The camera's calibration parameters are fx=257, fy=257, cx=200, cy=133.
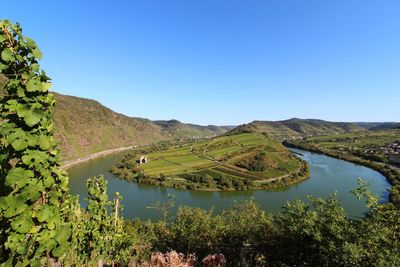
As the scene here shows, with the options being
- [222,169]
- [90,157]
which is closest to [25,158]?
[222,169]

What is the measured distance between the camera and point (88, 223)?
37.8 ft

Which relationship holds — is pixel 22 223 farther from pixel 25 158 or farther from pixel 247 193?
pixel 247 193

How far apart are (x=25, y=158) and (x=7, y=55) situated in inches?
66.1

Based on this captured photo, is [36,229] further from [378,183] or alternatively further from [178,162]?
[178,162]

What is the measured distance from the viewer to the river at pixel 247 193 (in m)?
65.1

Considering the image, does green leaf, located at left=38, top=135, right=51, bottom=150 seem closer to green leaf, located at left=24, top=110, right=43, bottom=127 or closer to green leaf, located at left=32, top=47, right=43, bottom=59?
green leaf, located at left=24, top=110, right=43, bottom=127

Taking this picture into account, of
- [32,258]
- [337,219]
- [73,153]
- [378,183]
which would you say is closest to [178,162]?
[73,153]

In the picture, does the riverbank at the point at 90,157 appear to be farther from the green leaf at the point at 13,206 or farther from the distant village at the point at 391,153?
the distant village at the point at 391,153

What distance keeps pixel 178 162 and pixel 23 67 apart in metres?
111

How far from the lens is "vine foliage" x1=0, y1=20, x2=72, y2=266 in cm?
418

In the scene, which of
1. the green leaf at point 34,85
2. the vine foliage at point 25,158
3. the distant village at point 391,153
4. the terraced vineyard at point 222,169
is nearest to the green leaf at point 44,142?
the vine foliage at point 25,158

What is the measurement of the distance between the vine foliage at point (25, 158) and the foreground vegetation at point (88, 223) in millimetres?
15

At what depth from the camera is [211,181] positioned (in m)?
86.4

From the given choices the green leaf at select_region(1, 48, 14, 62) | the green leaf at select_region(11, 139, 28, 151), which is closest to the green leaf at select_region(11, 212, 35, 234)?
the green leaf at select_region(11, 139, 28, 151)
